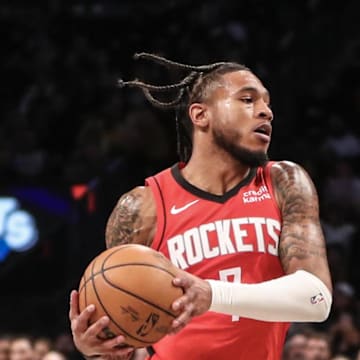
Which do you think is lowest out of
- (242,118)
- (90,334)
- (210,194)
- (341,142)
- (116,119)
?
(90,334)

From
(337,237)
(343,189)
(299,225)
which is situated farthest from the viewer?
(343,189)

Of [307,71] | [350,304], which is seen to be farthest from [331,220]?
[307,71]

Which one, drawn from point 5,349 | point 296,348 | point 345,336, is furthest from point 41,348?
point 345,336

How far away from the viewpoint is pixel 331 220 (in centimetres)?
896

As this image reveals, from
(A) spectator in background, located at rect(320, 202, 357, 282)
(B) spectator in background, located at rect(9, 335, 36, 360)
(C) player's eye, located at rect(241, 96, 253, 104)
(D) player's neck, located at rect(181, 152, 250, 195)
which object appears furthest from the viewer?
(A) spectator in background, located at rect(320, 202, 357, 282)

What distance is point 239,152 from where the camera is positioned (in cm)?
366

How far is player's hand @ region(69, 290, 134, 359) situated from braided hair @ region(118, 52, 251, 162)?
3.60ft

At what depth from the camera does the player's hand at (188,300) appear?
294 cm

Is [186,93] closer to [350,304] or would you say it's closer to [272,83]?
[350,304]

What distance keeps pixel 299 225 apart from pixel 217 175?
41 cm

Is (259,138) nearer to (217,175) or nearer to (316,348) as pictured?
(217,175)

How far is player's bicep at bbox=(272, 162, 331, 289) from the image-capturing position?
340cm

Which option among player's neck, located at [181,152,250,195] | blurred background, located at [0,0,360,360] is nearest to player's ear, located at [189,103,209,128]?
player's neck, located at [181,152,250,195]

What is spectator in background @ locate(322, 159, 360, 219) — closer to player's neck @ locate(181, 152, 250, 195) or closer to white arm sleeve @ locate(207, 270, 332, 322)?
player's neck @ locate(181, 152, 250, 195)
